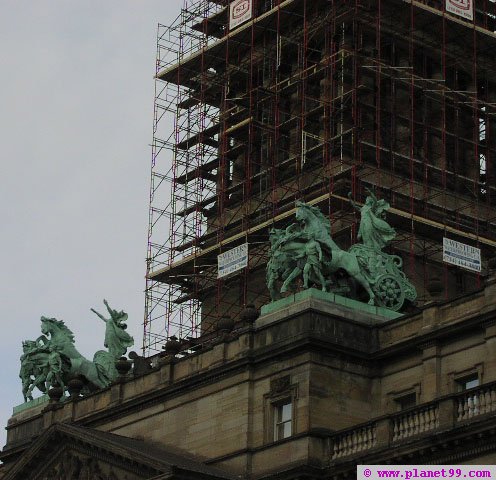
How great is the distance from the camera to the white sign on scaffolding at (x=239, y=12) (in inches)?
3907

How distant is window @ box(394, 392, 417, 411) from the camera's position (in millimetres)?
74062

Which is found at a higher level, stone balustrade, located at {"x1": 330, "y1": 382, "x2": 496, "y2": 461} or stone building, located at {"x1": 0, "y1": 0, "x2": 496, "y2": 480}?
stone building, located at {"x1": 0, "y1": 0, "x2": 496, "y2": 480}

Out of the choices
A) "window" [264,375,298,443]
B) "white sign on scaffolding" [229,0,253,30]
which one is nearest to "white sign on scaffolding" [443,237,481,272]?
"white sign on scaffolding" [229,0,253,30]

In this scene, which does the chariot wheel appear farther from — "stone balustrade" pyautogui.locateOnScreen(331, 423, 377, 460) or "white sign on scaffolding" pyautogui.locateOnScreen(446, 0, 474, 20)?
"white sign on scaffolding" pyautogui.locateOnScreen(446, 0, 474, 20)

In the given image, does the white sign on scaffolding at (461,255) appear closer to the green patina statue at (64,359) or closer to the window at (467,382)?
the green patina statue at (64,359)

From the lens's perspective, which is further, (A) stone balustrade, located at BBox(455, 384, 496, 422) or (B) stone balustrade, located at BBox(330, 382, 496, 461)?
(B) stone balustrade, located at BBox(330, 382, 496, 461)

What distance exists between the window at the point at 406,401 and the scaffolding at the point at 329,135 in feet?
51.5

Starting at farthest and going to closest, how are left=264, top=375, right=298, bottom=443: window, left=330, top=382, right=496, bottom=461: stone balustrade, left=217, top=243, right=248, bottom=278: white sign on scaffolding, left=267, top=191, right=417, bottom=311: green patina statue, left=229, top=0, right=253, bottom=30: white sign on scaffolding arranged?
1. left=229, top=0, right=253, bottom=30: white sign on scaffolding
2. left=217, top=243, right=248, bottom=278: white sign on scaffolding
3. left=267, top=191, right=417, bottom=311: green patina statue
4. left=264, top=375, right=298, bottom=443: window
5. left=330, top=382, right=496, bottom=461: stone balustrade

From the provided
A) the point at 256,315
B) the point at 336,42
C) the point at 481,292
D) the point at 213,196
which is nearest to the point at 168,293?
the point at 213,196

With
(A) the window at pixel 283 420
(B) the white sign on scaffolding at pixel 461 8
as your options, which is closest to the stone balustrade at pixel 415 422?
(A) the window at pixel 283 420

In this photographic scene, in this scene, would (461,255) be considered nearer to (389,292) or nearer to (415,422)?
(389,292)

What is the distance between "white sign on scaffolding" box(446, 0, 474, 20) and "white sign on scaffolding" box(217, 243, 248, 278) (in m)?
15.5

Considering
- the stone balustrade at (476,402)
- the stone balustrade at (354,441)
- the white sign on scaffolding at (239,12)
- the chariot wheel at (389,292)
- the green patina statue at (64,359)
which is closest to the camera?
the stone balustrade at (476,402)

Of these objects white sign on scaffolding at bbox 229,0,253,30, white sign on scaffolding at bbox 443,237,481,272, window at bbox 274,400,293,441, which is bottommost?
window at bbox 274,400,293,441
